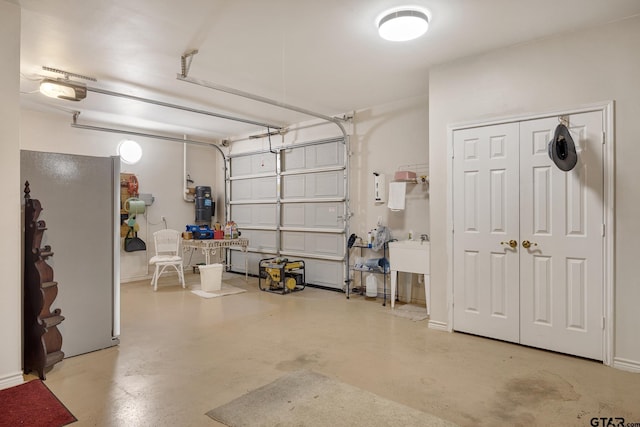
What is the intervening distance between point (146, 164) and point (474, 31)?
6.03 metres

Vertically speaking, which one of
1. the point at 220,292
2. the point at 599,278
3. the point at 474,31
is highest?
the point at 474,31

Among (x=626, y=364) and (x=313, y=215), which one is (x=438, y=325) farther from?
(x=313, y=215)

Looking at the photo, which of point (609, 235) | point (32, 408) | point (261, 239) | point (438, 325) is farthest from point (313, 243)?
point (32, 408)

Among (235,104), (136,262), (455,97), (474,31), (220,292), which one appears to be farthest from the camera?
(136,262)

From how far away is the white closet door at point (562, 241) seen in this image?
10.4ft

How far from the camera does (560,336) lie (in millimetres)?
3320

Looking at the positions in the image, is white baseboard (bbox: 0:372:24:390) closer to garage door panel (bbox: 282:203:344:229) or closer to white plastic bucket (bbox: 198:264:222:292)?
white plastic bucket (bbox: 198:264:222:292)

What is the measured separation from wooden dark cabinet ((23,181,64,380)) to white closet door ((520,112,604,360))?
414cm

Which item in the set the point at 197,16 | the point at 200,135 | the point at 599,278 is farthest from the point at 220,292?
the point at 599,278

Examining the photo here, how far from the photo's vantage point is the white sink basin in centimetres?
455

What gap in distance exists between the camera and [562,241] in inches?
131

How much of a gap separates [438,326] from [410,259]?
94 cm

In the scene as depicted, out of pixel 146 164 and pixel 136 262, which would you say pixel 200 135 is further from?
pixel 136 262

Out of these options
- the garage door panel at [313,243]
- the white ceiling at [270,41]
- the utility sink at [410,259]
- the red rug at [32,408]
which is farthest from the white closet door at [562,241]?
the red rug at [32,408]
